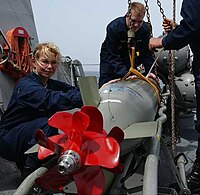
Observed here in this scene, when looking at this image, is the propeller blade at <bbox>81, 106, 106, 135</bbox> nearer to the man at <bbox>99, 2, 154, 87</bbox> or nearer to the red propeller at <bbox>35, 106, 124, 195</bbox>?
the red propeller at <bbox>35, 106, 124, 195</bbox>

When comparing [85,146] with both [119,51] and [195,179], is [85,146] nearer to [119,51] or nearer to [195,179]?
[195,179]

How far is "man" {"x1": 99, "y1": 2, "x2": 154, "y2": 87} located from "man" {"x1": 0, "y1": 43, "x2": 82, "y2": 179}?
3.49ft

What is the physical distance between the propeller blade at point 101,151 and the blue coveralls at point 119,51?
6.78 feet

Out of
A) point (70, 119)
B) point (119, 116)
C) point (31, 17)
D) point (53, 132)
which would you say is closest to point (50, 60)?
point (53, 132)

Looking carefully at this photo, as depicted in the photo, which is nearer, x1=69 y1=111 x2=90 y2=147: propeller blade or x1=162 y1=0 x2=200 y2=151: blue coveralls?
x1=69 y1=111 x2=90 y2=147: propeller blade

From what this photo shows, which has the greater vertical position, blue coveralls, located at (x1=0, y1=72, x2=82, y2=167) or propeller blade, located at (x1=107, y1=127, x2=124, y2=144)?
propeller blade, located at (x1=107, y1=127, x2=124, y2=144)

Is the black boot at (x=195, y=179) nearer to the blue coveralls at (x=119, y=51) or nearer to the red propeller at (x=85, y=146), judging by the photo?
the red propeller at (x=85, y=146)

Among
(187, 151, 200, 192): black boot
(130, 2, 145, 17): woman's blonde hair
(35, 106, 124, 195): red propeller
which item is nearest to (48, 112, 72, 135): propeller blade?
(35, 106, 124, 195): red propeller

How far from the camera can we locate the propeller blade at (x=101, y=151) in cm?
145

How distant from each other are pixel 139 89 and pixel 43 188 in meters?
0.93

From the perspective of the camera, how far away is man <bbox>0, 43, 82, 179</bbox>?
228 centimetres

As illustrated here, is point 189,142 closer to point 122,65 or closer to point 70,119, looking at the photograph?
point 122,65

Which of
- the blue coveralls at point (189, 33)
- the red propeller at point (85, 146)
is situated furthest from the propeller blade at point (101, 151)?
the blue coveralls at point (189, 33)

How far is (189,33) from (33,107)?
3.14 feet
